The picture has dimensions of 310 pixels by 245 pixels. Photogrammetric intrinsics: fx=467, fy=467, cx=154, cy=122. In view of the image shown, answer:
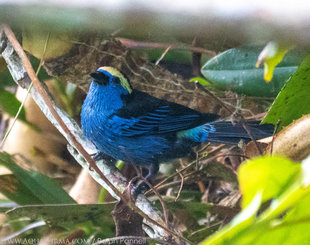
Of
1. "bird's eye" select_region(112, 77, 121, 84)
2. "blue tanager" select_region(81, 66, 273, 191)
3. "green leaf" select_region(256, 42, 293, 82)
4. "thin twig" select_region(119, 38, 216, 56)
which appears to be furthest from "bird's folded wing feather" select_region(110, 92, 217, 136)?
"green leaf" select_region(256, 42, 293, 82)

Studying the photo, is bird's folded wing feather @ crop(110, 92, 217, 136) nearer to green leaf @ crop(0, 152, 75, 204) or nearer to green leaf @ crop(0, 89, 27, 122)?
green leaf @ crop(0, 152, 75, 204)

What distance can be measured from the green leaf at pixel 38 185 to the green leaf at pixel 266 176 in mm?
1674

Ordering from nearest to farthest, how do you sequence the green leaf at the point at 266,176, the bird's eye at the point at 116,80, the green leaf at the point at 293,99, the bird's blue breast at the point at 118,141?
the green leaf at the point at 266,176
the green leaf at the point at 293,99
the bird's blue breast at the point at 118,141
the bird's eye at the point at 116,80

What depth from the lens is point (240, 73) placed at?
2.13 meters

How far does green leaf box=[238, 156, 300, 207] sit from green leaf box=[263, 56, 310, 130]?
946mm

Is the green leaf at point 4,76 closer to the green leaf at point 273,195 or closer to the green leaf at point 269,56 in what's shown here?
the green leaf at point 269,56

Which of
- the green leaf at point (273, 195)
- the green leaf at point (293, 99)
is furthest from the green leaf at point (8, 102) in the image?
the green leaf at point (273, 195)

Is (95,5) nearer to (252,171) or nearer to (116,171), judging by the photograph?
(252,171)

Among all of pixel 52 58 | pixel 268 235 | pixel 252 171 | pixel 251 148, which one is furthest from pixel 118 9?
pixel 52 58

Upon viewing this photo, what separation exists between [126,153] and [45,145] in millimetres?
823

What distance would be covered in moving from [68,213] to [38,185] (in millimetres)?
407

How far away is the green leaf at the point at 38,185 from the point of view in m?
2.16

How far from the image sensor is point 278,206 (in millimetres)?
592

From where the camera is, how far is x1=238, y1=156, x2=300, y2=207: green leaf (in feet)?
1.80
